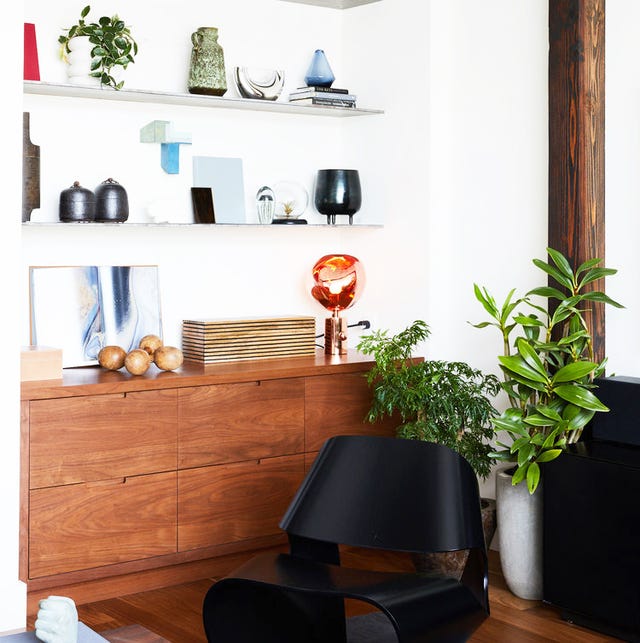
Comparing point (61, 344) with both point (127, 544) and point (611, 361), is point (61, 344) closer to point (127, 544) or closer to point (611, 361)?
point (127, 544)

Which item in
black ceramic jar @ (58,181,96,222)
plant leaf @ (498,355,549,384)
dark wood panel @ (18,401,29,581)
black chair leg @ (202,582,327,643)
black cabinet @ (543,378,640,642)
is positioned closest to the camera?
black chair leg @ (202,582,327,643)

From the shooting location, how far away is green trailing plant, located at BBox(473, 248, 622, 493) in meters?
3.50

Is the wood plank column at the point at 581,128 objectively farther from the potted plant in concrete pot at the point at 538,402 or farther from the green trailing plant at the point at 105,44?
the green trailing plant at the point at 105,44

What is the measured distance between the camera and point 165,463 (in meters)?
3.73

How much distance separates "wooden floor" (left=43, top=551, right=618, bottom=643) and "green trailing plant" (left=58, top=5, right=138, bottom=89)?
190cm

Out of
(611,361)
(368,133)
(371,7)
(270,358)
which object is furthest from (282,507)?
(371,7)

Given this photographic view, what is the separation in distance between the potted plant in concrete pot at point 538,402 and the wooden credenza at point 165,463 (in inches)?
31.5

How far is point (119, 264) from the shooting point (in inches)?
164

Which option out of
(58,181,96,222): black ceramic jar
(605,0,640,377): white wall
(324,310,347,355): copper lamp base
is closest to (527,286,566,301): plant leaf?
(605,0,640,377): white wall

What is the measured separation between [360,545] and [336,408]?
132 cm

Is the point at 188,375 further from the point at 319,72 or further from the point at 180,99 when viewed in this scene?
the point at 319,72

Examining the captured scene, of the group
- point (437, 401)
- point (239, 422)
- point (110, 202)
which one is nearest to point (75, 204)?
point (110, 202)

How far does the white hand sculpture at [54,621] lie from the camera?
1940mm

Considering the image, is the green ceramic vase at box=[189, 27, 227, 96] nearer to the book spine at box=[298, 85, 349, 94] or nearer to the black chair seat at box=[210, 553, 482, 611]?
the book spine at box=[298, 85, 349, 94]
